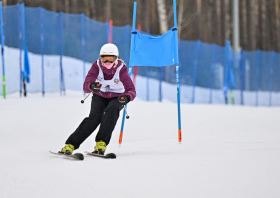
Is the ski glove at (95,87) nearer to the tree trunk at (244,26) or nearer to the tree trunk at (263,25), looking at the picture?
the tree trunk at (244,26)

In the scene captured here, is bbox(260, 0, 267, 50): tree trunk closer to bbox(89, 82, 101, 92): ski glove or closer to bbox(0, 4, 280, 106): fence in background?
bbox(0, 4, 280, 106): fence in background

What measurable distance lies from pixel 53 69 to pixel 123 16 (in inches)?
486

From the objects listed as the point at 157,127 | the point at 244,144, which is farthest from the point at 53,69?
the point at 244,144

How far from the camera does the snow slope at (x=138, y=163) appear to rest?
3014 mm

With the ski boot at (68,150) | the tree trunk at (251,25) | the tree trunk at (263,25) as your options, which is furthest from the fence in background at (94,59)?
the tree trunk at (263,25)

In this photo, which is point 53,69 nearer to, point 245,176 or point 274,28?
point 245,176

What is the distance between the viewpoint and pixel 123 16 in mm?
21469

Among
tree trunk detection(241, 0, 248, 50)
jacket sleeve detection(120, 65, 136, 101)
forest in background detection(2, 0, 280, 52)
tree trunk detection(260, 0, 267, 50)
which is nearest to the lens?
jacket sleeve detection(120, 65, 136, 101)

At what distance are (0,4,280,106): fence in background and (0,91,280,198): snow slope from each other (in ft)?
5.04

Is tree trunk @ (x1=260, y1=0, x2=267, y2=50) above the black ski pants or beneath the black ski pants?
above

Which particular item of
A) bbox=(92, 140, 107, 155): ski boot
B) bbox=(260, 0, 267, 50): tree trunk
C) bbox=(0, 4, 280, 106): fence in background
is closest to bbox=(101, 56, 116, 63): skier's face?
bbox=(92, 140, 107, 155): ski boot

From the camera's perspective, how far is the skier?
4.67m

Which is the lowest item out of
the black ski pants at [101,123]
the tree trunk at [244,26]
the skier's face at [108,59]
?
the black ski pants at [101,123]

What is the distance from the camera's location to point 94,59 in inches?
416
